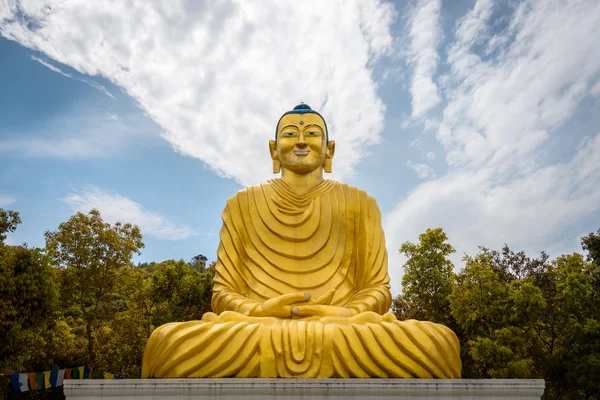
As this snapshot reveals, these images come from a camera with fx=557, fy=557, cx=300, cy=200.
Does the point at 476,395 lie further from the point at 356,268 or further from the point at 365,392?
the point at 356,268

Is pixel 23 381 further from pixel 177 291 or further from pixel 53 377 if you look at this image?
pixel 177 291

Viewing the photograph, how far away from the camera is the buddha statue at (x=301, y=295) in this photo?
18.0 feet

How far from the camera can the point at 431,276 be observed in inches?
709

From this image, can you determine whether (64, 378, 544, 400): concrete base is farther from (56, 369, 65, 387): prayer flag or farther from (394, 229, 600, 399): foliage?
(394, 229, 600, 399): foliage

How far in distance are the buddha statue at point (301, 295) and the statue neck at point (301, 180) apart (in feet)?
0.05

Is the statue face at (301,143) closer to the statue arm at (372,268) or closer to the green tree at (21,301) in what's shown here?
the statue arm at (372,268)

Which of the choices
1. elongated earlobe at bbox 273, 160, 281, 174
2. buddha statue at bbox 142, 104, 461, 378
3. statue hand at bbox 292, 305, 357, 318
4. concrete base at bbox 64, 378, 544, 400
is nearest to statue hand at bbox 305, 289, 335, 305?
buddha statue at bbox 142, 104, 461, 378

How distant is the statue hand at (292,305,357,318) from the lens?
613cm

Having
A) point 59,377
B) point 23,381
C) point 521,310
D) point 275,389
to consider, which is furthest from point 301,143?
point 521,310

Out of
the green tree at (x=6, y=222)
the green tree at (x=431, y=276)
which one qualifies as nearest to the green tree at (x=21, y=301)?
the green tree at (x=6, y=222)

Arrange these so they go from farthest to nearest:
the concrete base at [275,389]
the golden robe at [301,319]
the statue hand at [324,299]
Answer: the statue hand at [324,299], the golden robe at [301,319], the concrete base at [275,389]

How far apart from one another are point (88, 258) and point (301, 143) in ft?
36.4

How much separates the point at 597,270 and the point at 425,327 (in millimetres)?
11022

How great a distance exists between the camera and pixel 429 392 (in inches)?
204
